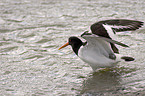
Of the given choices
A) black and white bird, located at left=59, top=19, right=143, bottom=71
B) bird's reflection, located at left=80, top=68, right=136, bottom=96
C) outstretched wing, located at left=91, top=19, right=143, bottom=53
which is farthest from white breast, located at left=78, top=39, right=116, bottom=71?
outstretched wing, located at left=91, top=19, right=143, bottom=53

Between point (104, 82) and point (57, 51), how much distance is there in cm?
226

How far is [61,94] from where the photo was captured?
4.79 metres

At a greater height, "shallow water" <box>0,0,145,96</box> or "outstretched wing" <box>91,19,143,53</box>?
"outstretched wing" <box>91,19,143,53</box>

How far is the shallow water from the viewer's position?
5043mm

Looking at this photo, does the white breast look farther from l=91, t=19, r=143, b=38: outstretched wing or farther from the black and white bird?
l=91, t=19, r=143, b=38: outstretched wing

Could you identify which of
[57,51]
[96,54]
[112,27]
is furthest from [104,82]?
[57,51]

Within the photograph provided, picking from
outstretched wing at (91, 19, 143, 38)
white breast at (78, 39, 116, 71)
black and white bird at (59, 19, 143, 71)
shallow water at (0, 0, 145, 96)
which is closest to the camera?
shallow water at (0, 0, 145, 96)

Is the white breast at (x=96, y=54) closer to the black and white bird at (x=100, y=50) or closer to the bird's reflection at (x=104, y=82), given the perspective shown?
the black and white bird at (x=100, y=50)

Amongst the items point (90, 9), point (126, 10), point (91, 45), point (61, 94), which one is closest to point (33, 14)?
point (90, 9)

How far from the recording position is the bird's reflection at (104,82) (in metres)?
4.80

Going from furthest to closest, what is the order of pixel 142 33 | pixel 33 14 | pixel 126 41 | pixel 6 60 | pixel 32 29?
pixel 33 14 < pixel 32 29 < pixel 142 33 < pixel 126 41 < pixel 6 60

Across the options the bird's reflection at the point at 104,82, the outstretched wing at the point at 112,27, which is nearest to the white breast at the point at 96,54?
the bird's reflection at the point at 104,82

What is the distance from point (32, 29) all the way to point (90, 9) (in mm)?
Result: 2925

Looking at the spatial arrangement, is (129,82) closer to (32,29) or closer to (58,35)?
(58,35)
